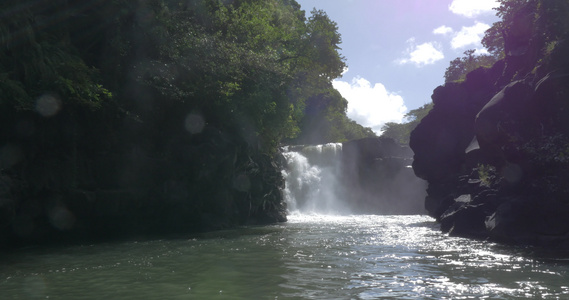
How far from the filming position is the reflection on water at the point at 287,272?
6.46 m

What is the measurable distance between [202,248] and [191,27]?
38.7 feet

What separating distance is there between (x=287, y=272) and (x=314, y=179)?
27.4m

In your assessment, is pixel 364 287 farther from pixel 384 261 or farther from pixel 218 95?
pixel 218 95

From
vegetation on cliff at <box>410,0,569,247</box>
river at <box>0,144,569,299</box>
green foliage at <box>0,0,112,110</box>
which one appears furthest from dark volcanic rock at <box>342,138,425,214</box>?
green foliage at <box>0,0,112,110</box>

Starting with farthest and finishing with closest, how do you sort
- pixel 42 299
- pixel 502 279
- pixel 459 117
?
pixel 459 117 → pixel 502 279 → pixel 42 299

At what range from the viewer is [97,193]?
16.0 meters

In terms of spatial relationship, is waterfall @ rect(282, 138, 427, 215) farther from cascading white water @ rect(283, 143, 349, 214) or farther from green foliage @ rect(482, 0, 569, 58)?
green foliage @ rect(482, 0, 569, 58)

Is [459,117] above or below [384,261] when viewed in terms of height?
above

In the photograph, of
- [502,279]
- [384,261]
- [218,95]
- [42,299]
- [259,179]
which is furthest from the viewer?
[259,179]

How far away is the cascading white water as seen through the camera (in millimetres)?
33781

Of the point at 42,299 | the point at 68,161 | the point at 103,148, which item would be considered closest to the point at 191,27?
the point at 103,148

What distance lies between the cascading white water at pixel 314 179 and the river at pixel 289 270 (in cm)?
1954

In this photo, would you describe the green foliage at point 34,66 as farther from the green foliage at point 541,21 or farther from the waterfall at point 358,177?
the waterfall at point 358,177

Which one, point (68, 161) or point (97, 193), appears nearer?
point (68, 161)
